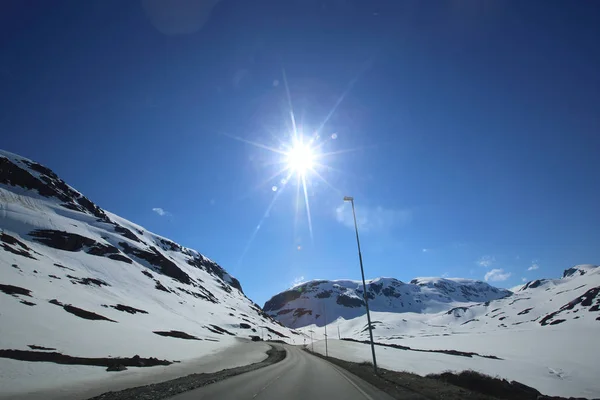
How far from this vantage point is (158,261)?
16125 cm

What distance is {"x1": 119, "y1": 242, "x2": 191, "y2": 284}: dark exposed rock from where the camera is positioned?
154 metres

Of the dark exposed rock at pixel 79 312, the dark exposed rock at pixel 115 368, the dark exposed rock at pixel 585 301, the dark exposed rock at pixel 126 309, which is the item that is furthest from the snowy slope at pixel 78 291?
the dark exposed rock at pixel 585 301


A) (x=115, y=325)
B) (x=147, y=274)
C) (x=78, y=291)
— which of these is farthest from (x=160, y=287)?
(x=115, y=325)

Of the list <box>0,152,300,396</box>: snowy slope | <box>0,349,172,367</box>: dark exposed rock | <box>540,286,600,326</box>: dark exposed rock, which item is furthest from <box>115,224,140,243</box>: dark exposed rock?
<box>540,286,600,326</box>: dark exposed rock

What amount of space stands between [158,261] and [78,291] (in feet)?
306

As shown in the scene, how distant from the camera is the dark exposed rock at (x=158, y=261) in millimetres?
154500

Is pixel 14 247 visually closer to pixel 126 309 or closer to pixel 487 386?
pixel 126 309

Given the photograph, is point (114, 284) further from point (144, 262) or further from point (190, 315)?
point (144, 262)

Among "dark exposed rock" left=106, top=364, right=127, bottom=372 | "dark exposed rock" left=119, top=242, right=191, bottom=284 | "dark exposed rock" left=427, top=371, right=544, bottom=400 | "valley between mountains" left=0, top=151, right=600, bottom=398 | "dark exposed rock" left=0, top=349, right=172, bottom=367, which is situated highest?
"dark exposed rock" left=119, top=242, right=191, bottom=284

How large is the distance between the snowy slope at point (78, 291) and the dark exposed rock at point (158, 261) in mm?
584

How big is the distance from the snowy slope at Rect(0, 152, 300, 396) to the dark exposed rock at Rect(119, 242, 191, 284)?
0.58m

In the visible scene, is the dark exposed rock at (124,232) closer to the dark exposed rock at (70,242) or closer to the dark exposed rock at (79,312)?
the dark exposed rock at (70,242)

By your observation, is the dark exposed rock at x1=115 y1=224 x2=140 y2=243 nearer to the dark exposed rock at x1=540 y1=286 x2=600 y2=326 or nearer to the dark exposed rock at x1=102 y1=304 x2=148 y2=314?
the dark exposed rock at x1=102 y1=304 x2=148 y2=314

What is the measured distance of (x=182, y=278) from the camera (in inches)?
6501
